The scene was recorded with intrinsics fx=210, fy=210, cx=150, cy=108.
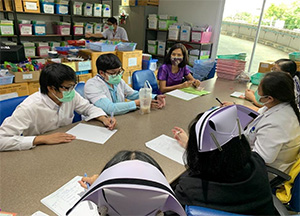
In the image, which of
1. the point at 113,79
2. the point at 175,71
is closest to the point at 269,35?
the point at 175,71

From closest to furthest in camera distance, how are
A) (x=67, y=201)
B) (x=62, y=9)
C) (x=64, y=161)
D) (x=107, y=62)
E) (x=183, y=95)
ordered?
(x=67, y=201)
(x=64, y=161)
(x=107, y=62)
(x=183, y=95)
(x=62, y=9)

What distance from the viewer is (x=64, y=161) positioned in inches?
45.0

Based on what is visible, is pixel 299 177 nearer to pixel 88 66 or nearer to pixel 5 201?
pixel 5 201

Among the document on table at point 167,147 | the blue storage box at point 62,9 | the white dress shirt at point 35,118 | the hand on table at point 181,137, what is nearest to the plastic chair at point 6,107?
the white dress shirt at point 35,118

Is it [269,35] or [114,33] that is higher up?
[269,35]

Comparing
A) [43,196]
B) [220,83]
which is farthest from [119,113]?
[220,83]

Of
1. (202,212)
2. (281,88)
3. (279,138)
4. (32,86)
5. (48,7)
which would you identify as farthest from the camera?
(48,7)

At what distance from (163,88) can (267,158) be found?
1.67 m

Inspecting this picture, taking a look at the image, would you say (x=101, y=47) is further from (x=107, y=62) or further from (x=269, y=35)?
(x=269, y=35)

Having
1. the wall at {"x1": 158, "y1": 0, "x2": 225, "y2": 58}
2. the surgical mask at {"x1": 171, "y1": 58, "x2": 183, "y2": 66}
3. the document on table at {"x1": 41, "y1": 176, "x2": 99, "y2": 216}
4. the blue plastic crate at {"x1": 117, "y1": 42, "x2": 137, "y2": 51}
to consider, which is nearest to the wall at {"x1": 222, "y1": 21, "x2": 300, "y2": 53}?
the wall at {"x1": 158, "y1": 0, "x2": 225, "y2": 58}

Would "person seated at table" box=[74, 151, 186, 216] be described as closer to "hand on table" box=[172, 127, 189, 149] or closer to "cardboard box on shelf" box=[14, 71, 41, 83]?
"hand on table" box=[172, 127, 189, 149]

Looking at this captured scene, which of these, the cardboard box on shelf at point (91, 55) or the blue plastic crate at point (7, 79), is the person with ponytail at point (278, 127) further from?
the blue plastic crate at point (7, 79)

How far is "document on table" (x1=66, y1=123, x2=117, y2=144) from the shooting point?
1.38 m

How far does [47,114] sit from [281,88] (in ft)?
5.27
